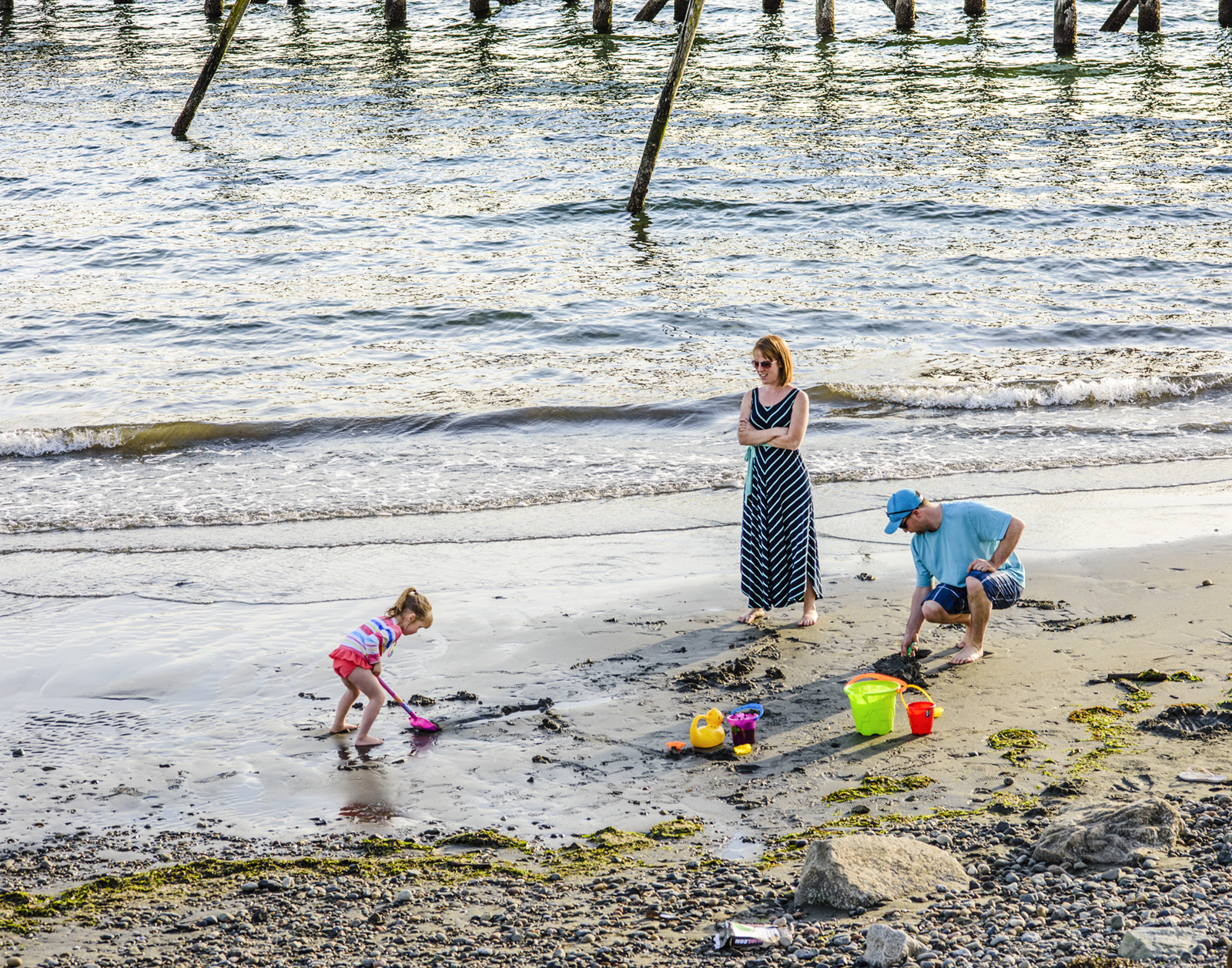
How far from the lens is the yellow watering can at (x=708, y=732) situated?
4.50m

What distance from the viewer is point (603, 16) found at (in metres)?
26.5

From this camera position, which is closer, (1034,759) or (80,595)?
(1034,759)

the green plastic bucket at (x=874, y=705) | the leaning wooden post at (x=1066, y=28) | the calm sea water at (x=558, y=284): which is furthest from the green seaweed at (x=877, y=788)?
the leaning wooden post at (x=1066, y=28)

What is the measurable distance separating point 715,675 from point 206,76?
62.8 ft

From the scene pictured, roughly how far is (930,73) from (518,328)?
49.9 feet

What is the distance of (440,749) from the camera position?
15.3 ft

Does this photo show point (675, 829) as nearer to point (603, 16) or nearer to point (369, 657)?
point (369, 657)

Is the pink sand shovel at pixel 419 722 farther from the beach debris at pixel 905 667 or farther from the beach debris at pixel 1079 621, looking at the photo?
the beach debris at pixel 1079 621

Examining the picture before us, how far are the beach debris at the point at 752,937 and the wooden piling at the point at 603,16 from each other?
2628cm

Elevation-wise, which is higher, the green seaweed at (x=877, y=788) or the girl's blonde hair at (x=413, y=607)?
the girl's blonde hair at (x=413, y=607)

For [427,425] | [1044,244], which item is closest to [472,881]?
[427,425]

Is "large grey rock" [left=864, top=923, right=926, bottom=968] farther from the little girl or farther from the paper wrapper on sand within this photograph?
the little girl

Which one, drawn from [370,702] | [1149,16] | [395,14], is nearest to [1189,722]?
[370,702]

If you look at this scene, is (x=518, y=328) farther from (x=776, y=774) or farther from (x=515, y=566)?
(x=776, y=774)
